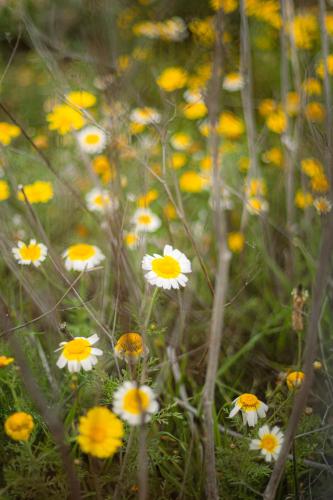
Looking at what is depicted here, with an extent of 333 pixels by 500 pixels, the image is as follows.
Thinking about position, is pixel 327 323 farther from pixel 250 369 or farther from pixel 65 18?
pixel 65 18

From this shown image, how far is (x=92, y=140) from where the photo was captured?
174cm

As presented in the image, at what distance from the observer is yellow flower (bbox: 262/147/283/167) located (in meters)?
1.81

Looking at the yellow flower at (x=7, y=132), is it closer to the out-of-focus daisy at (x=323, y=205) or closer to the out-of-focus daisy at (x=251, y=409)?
the out-of-focus daisy at (x=323, y=205)

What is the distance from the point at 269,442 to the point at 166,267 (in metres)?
0.36

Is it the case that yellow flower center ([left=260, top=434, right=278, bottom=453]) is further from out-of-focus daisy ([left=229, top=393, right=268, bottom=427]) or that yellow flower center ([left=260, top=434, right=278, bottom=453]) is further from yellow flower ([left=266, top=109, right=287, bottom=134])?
yellow flower ([left=266, top=109, right=287, bottom=134])

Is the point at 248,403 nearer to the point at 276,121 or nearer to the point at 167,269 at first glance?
the point at 167,269

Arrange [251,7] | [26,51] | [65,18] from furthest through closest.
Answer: [26,51] → [65,18] → [251,7]

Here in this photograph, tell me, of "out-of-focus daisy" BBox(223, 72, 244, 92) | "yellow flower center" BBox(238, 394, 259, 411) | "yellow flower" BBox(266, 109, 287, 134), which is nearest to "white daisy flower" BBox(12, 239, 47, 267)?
"yellow flower center" BBox(238, 394, 259, 411)

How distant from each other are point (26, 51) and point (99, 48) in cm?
245

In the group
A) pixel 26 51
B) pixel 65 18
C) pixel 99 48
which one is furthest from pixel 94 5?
pixel 26 51

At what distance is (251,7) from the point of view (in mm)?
1966

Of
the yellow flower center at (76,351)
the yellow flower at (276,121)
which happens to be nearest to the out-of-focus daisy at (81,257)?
the yellow flower center at (76,351)

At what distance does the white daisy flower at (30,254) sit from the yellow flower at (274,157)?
1.03 metres

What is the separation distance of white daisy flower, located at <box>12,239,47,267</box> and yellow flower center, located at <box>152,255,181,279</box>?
0.91 feet
